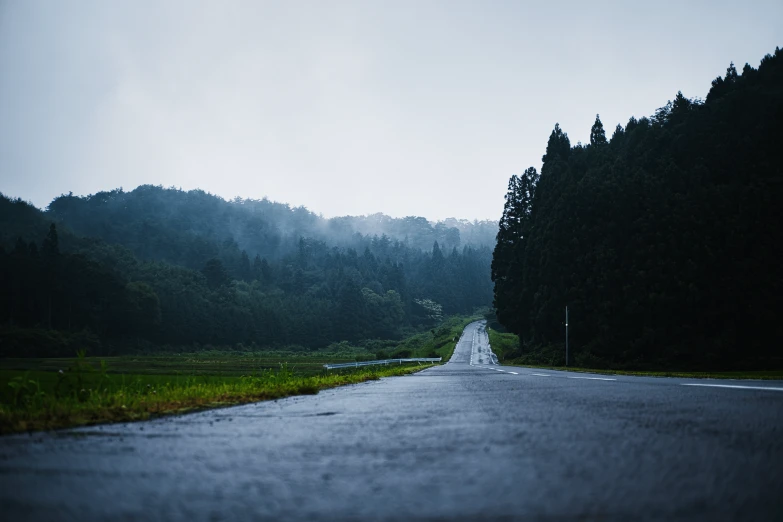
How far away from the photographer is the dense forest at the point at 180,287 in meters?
47.6

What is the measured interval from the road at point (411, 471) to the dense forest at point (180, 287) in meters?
22.3

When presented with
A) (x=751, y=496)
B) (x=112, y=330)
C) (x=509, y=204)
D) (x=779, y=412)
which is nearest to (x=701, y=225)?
(x=509, y=204)

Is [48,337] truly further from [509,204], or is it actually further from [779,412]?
[509,204]

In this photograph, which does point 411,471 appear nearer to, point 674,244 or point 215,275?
point 674,244

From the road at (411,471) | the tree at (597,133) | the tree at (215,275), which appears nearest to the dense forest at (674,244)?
the tree at (597,133)

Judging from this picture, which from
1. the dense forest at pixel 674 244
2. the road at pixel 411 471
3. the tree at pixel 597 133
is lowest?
the road at pixel 411 471

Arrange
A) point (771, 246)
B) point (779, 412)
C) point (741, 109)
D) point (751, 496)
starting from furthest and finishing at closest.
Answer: point (741, 109) < point (771, 246) < point (779, 412) < point (751, 496)

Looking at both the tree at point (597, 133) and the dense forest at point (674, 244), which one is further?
the tree at point (597, 133)

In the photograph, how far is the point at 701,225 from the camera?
3634 cm

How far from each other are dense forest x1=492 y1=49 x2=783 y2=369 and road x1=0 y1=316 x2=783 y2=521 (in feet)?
115

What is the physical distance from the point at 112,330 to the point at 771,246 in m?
75.2

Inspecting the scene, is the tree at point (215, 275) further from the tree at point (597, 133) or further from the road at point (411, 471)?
the road at point (411, 471)

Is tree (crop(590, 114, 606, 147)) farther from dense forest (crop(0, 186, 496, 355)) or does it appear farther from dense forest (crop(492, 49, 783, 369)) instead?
dense forest (crop(0, 186, 496, 355))

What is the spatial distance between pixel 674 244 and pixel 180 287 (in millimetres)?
107129
